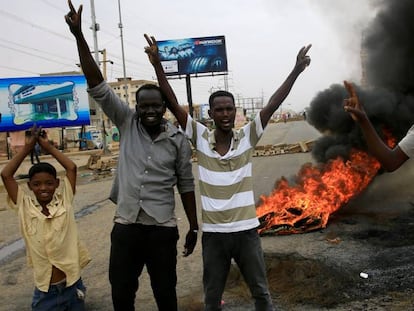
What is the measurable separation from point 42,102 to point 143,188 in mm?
15419

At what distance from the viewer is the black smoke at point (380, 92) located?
8.03 metres

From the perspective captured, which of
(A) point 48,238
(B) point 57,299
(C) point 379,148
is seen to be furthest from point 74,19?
(C) point 379,148

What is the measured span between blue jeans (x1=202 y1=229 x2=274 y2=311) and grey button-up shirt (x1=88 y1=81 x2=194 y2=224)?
0.34 meters

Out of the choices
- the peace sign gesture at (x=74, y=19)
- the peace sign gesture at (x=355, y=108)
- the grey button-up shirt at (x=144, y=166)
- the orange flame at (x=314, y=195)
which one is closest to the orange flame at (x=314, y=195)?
the orange flame at (x=314, y=195)

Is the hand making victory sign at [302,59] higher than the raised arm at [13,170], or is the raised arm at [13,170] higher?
the hand making victory sign at [302,59]

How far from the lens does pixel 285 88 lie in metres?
2.97

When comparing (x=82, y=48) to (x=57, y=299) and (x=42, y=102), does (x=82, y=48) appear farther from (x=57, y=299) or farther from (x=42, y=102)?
(x=42, y=102)

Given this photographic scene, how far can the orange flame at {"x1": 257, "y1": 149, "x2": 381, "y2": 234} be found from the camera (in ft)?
19.9

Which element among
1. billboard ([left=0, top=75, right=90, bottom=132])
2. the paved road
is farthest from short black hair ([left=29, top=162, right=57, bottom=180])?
the paved road

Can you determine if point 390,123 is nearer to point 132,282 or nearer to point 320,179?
point 320,179

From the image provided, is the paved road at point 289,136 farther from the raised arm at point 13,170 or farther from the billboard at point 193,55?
the raised arm at point 13,170

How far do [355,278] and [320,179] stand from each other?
10.3 feet

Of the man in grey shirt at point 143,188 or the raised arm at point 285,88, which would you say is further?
the raised arm at point 285,88

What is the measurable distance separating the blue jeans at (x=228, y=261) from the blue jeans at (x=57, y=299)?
0.88 metres
